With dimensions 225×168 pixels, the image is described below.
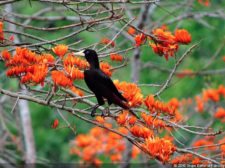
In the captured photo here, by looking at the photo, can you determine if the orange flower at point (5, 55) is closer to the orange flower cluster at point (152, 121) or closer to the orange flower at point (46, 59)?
the orange flower at point (46, 59)

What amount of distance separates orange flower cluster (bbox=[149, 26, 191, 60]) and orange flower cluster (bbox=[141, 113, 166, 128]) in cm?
69

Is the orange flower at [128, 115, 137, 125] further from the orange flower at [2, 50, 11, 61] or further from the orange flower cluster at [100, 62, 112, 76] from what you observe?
the orange flower at [2, 50, 11, 61]

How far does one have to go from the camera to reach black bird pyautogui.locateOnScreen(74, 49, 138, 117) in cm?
479

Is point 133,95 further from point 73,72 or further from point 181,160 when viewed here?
point 181,160

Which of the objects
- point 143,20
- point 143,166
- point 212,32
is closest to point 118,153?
point 143,166

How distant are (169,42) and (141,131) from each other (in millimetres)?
956

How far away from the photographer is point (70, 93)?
540 cm

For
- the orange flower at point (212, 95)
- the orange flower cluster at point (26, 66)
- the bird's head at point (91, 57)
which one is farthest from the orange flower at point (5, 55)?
the orange flower at point (212, 95)

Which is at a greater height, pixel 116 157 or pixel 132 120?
pixel 132 120

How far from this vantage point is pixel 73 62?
465 centimetres

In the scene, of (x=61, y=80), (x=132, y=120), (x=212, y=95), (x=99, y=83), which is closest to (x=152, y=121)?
(x=132, y=120)

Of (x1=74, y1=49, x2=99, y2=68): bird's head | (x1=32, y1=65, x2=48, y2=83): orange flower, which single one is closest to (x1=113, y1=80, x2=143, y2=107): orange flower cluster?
(x1=74, y1=49, x2=99, y2=68): bird's head

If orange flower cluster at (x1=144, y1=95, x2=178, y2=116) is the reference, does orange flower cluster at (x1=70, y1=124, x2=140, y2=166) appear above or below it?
below

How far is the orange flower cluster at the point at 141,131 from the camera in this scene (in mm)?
4539
